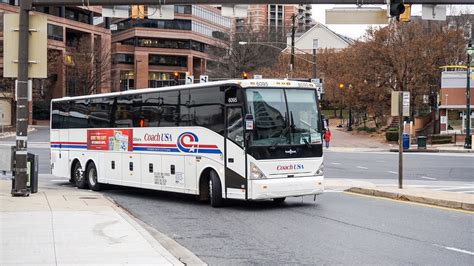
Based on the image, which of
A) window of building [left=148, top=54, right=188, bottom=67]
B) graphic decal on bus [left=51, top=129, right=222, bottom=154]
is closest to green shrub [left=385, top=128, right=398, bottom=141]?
graphic decal on bus [left=51, top=129, right=222, bottom=154]

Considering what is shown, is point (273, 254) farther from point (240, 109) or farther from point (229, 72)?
point (229, 72)

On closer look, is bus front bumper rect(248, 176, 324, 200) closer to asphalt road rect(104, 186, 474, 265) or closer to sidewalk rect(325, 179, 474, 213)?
asphalt road rect(104, 186, 474, 265)

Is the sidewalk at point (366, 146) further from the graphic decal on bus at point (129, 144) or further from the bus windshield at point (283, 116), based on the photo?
the bus windshield at point (283, 116)

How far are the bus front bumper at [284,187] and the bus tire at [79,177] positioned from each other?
27.6 ft

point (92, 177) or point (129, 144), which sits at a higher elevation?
point (129, 144)

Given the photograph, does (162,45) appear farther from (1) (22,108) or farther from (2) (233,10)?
(1) (22,108)

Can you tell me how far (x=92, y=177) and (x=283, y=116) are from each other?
829cm

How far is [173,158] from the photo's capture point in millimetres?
16141

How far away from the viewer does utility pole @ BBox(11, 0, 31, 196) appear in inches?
631

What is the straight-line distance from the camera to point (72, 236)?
1007 centimetres

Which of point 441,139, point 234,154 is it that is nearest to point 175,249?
point 234,154

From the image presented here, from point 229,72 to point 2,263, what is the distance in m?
76.0

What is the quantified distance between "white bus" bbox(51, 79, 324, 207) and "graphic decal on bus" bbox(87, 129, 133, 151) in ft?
0.12

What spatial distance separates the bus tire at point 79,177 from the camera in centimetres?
2025
